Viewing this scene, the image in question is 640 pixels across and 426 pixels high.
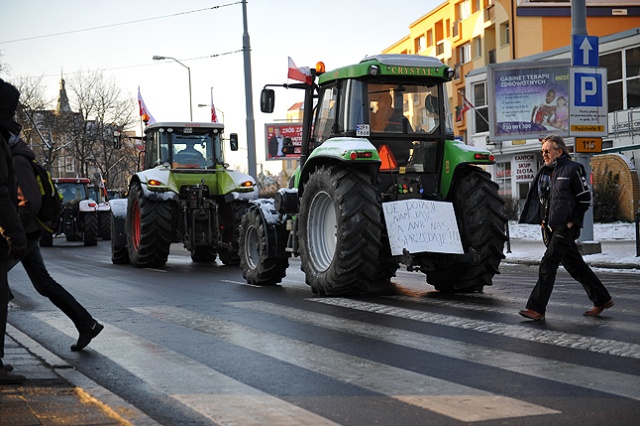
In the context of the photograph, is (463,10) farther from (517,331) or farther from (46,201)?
(46,201)

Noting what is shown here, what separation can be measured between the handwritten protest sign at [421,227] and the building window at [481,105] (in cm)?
3235

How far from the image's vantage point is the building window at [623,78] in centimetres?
3350

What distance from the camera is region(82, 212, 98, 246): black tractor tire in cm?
3144

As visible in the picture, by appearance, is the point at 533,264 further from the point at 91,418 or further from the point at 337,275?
the point at 91,418

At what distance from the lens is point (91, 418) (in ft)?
16.2

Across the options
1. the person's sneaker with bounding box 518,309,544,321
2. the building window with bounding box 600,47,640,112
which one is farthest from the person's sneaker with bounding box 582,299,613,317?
the building window with bounding box 600,47,640,112

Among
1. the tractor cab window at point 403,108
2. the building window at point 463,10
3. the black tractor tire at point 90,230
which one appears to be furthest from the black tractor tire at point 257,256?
the building window at point 463,10

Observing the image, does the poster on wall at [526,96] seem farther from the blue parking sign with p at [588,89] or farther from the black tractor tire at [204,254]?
the black tractor tire at [204,254]

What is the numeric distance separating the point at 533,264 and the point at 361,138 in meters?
7.82

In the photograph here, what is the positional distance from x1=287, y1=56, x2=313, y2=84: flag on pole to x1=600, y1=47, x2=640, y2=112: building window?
16782mm

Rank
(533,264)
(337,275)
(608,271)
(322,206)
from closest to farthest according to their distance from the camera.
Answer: (337,275), (322,206), (608,271), (533,264)

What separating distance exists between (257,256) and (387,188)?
268 centimetres

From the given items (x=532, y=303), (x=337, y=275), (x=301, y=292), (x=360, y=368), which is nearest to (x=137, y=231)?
(x=301, y=292)

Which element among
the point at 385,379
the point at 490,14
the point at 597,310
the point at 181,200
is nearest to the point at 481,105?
the point at 490,14
